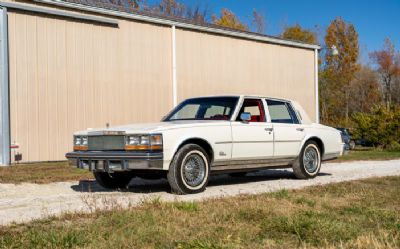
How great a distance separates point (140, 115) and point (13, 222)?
14053mm

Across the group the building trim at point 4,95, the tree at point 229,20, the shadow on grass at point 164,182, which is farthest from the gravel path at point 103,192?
the tree at point 229,20

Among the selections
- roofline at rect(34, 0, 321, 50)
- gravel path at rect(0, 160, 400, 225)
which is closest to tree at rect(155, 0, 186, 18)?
roofline at rect(34, 0, 321, 50)

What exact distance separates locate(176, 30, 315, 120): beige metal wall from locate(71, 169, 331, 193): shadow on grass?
956 centimetres

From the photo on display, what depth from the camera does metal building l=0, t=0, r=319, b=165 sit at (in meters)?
16.3

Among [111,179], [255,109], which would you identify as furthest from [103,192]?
[255,109]

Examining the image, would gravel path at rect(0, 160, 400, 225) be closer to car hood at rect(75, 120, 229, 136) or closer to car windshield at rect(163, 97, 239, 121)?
car hood at rect(75, 120, 229, 136)

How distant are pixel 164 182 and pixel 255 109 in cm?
214

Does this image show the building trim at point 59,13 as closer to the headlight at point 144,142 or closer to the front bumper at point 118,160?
the front bumper at point 118,160

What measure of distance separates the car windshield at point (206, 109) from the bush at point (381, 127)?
17.0 m

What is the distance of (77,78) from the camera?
1775 cm

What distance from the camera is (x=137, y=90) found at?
19469mm

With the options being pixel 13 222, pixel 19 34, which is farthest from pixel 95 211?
pixel 19 34

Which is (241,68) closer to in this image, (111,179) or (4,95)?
(4,95)

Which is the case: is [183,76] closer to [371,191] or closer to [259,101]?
[259,101]
